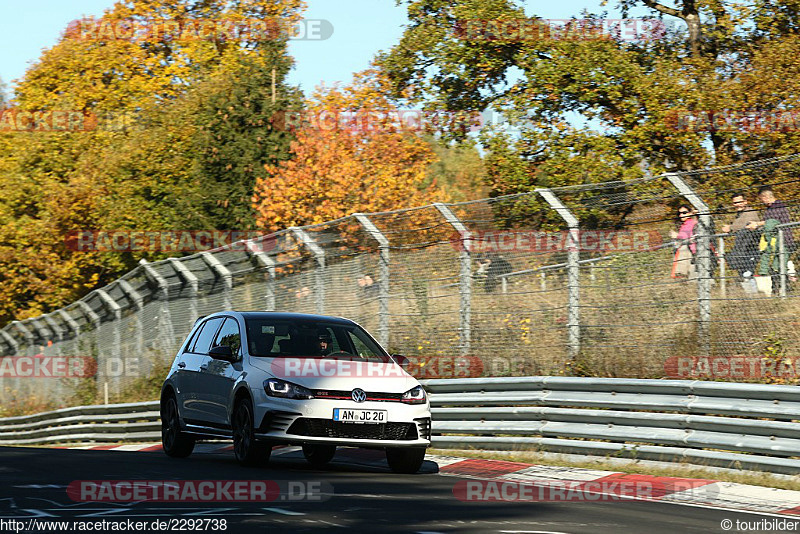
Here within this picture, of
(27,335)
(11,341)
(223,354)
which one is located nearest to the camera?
(223,354)

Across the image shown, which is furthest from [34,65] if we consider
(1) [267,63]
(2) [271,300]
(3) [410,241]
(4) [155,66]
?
(3) [410,241]

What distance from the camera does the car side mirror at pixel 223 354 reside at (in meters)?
12.6

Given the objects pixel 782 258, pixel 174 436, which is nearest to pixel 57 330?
pixel 174 436

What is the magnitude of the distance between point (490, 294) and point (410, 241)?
184 centimetres

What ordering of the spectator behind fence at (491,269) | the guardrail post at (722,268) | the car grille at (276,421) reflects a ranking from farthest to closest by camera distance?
1. the spectator behind fence at (491,269)
2. the guardrail post at (722,268)
3. the car grille at (276,421)

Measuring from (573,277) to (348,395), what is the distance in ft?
11.5

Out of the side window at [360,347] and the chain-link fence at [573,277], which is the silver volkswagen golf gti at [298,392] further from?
the chain-link fence at [573,277]

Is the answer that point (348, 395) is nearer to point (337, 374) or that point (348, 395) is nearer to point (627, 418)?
point (337, 374)

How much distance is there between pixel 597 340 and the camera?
13.7m

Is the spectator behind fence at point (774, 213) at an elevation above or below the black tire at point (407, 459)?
above

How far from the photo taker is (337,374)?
11.8 metres

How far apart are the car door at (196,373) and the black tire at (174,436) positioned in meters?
0.27

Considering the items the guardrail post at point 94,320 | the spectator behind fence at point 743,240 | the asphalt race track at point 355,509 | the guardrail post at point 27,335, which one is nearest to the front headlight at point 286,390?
the asphalt race track at point 355,509

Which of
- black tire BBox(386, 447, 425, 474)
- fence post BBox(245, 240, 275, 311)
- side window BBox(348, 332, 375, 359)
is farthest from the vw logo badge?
fence post BBox(245, 240, 275, 311)
